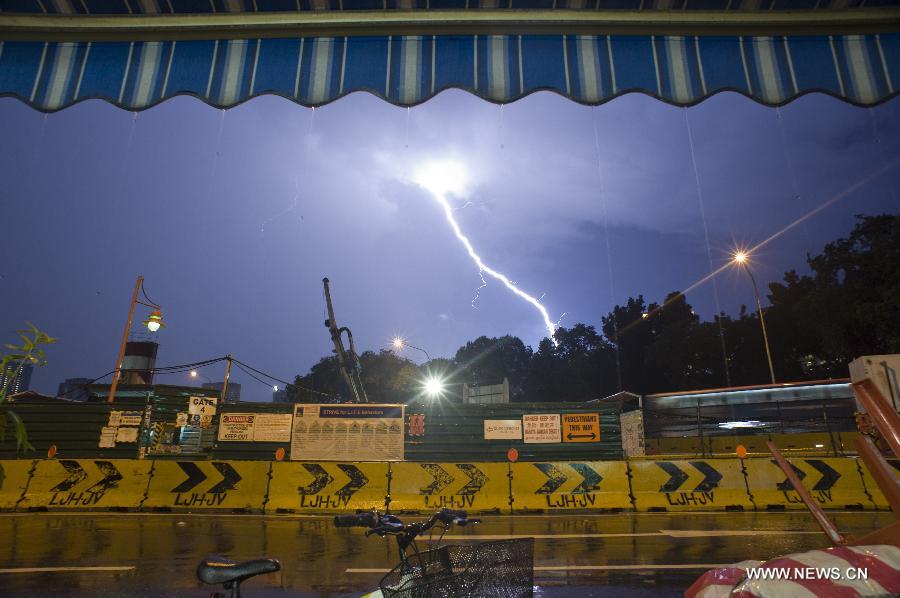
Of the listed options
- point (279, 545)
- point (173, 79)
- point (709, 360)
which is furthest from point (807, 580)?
point (709, 360)

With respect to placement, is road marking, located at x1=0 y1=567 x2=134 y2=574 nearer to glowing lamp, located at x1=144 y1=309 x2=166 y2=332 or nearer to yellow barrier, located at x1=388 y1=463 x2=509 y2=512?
yellow barrier, located at x1=388 y1=463 x2=509 y2=512

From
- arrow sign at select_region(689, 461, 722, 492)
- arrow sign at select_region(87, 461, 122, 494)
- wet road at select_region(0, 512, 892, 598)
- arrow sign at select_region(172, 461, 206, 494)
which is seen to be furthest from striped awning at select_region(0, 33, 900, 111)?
arrow sign at select_region(87, 461, 122, 494)

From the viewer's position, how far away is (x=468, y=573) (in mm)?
2662

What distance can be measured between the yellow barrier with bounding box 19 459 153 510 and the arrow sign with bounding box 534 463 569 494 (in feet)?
32.9

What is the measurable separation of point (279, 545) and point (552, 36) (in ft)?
27.2

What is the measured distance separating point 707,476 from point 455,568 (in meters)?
11.8

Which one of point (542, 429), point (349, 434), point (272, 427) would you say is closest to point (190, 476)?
point (272, 427)

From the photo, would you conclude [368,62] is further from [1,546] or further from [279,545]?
[1,546]

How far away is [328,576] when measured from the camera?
6.32 meters

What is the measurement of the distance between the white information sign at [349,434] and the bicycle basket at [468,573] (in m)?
12.0

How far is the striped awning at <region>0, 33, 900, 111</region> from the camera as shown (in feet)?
10.5

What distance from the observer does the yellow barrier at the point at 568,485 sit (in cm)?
1233

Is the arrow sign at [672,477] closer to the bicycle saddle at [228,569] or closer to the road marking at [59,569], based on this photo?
the road marking at [59,569]

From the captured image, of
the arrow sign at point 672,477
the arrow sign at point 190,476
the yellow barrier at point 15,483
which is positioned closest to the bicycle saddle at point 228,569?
the arrow sign at point 190,476
